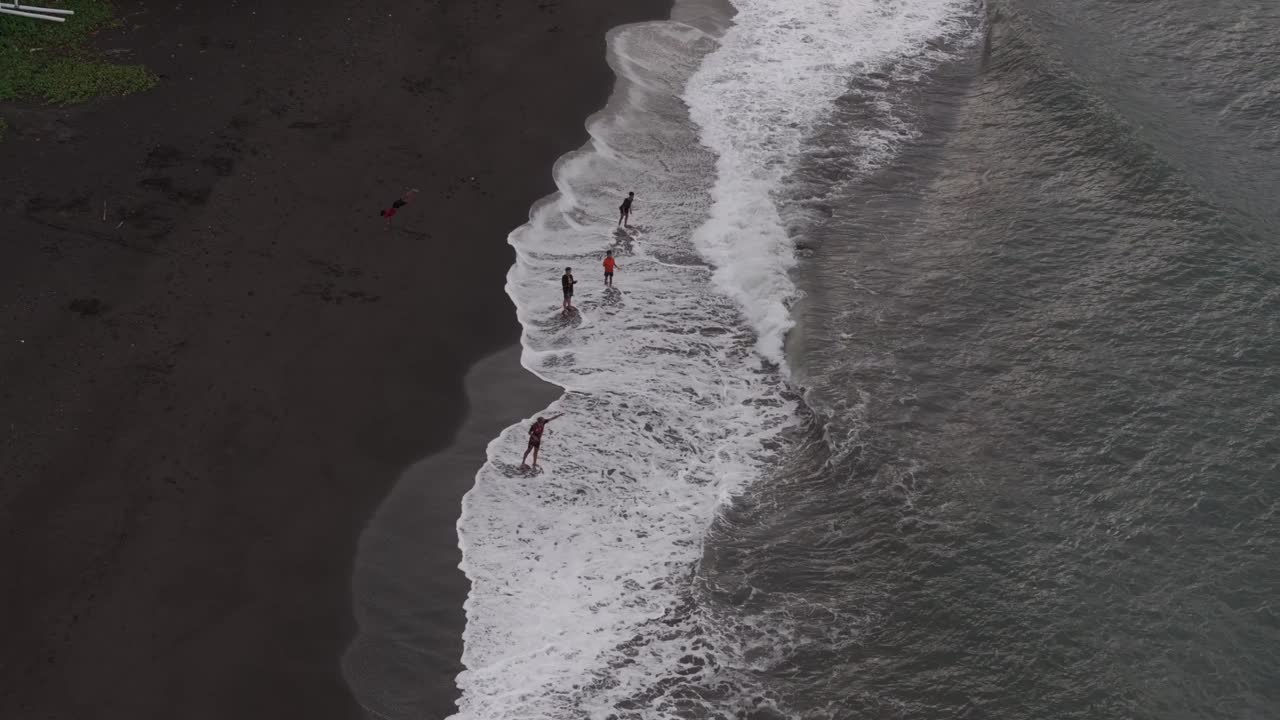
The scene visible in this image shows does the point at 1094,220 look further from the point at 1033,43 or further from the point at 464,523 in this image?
the point at 464,523

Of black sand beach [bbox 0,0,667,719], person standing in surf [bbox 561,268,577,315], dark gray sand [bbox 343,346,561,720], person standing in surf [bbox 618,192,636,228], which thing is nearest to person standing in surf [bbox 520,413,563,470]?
dark gray sand [bbox 343,346,561,720]

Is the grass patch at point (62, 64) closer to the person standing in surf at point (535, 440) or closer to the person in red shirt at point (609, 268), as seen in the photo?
the person in red shirt at point (609, 268)

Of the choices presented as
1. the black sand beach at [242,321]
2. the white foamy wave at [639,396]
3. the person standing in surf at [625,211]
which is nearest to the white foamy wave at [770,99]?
the white foamy wave at [639,396]

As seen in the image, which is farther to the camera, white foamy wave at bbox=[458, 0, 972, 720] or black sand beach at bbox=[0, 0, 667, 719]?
white foamy wave at bbox=[458, 0, 972, 720]

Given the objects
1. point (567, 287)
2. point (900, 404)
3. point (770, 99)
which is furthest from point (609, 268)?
point (770, 99)

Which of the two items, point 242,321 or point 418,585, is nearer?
point 418,585

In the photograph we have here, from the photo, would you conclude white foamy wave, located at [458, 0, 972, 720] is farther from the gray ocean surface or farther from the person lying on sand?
the person lying on sand

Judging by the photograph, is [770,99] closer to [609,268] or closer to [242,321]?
[609,268]
